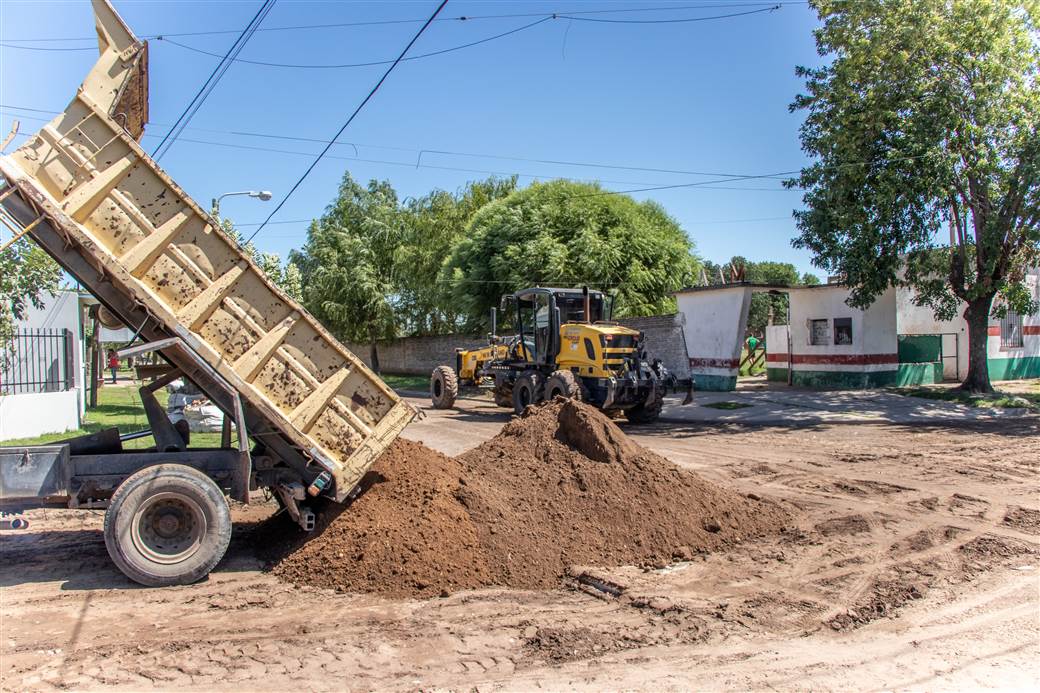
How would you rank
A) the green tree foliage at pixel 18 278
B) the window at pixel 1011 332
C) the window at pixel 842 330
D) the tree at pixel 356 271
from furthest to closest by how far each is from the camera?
the tree at pixel 356 271 < the window at pixel 1011 332 < the window at pixel 842 330 < the green tree foliage at pixel 18 278

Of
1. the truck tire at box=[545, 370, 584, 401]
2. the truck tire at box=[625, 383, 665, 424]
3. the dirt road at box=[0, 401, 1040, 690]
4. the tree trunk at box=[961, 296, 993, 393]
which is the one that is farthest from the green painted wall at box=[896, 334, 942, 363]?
the dirt road at box=[0, 401, 1040, 690]

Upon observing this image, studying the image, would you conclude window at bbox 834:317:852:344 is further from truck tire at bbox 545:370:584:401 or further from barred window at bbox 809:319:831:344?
truck tire at bbox 545:370:584:401

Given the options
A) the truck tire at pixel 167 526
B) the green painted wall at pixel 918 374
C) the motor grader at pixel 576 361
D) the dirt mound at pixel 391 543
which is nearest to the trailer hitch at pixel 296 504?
the dirt mound at pixel 391 543

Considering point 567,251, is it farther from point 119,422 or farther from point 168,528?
point 168,528

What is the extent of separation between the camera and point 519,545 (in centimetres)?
683

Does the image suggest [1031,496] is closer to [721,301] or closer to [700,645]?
[700,645]

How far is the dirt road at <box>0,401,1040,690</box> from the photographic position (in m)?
4.70

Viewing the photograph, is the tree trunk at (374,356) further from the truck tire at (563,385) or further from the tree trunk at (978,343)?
the tree trunk at (978,343)

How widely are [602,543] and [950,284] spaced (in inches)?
676

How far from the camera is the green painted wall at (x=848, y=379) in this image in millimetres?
24094

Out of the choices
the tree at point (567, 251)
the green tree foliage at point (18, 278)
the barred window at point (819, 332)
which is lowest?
the barred window at point (819, 332)

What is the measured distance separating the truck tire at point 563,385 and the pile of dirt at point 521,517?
7.43 metres

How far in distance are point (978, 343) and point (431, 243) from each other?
24185 millimetres

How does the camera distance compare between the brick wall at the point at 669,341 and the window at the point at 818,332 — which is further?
the window at the point at 818,332
